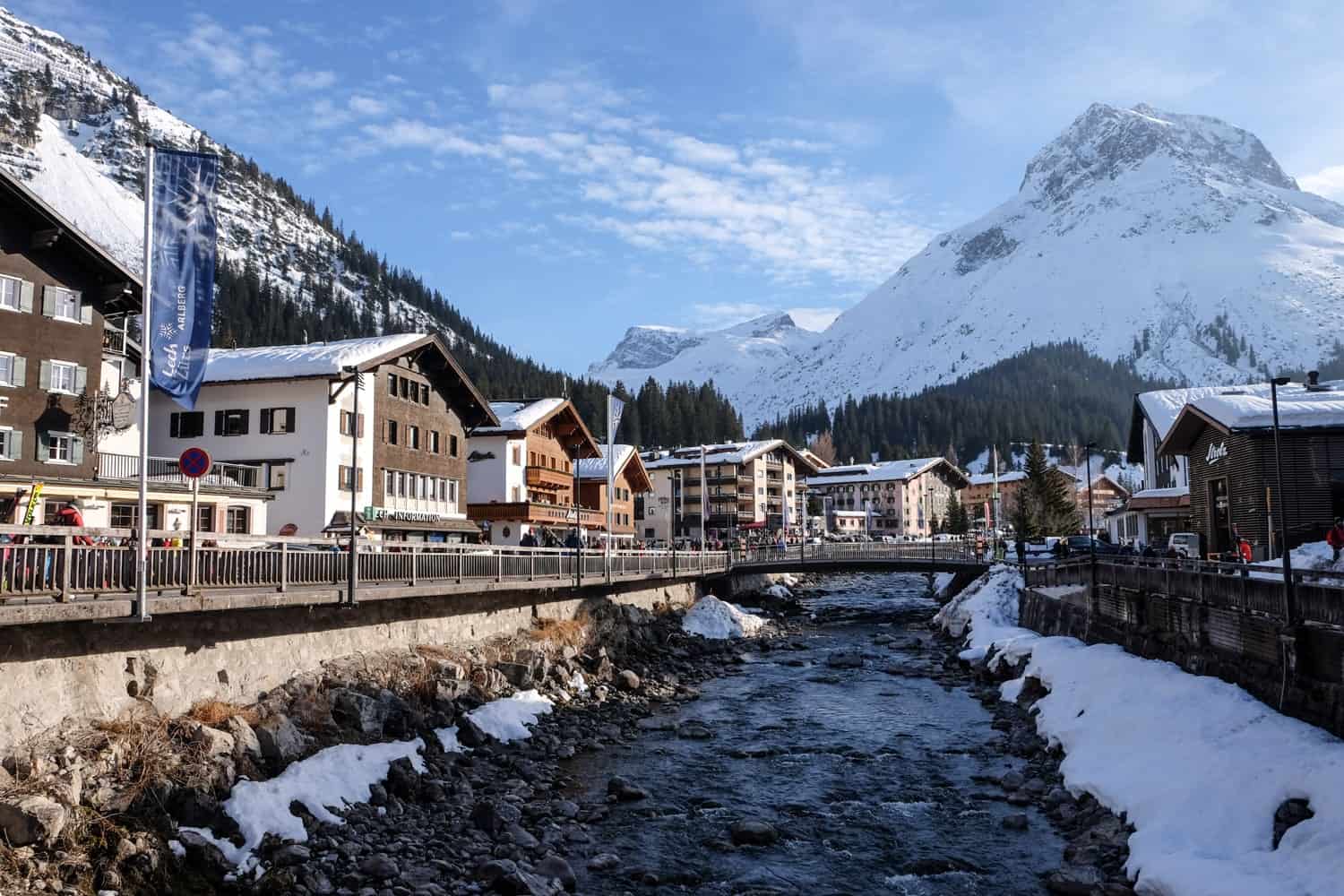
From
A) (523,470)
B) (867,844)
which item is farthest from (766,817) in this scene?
(523,470)

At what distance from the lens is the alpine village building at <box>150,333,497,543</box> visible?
45.3 metres

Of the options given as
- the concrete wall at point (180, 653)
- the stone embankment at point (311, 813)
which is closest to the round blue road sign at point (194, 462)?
the concrete wall at point (180, 653)

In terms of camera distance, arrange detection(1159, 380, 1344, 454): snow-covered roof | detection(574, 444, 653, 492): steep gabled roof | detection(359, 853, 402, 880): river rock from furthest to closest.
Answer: detection(574, 444, 653, 492): steep gabled roof, detection(1159, 380, 1344, 454): snow-covered roof, detection(359, 853, 402, 880): river rock

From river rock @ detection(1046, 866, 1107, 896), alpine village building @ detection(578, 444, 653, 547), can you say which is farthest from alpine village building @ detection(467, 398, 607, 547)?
river rock @ detection(1046, 866, 1107, 896)

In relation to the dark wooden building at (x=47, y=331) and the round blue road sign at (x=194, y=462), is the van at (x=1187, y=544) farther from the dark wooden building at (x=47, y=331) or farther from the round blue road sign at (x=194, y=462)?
the dark wooden building at (x=47, y=331)

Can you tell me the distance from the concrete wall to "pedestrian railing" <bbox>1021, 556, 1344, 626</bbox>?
20.8 metres

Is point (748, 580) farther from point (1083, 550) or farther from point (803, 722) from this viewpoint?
point (803, 722)

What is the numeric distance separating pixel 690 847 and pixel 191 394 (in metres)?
13.3

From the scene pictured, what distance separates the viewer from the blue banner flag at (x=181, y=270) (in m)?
18.5

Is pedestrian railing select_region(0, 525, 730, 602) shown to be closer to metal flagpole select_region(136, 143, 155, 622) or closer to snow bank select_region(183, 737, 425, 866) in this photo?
metal flagpole select_region(136, 143, 155, 622)

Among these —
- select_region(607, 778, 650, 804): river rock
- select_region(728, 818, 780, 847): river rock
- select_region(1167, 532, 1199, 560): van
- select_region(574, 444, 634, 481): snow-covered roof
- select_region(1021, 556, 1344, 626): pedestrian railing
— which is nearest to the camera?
select_region(1021, 556, 1344, 626): pedestrian railing

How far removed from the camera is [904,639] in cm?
5078

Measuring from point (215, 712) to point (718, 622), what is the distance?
35.5m

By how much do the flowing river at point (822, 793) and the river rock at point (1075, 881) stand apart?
0.30 m
